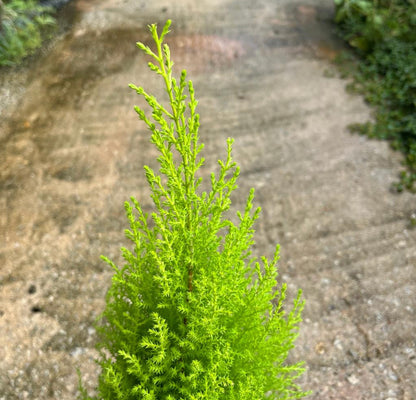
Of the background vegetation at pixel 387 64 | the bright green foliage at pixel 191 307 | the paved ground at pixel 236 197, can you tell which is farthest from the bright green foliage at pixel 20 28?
the bright green foliage at pixel 191 307

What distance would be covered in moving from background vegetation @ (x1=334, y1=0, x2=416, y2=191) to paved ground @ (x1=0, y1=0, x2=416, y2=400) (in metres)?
0.24

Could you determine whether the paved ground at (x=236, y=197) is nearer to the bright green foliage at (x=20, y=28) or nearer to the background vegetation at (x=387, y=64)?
the background vegetation at (x=387, y=64)

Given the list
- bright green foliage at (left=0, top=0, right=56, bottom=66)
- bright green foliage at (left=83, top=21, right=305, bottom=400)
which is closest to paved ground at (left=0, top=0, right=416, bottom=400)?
bright green foliage at (left=0, top=0, right=56, bottom=66)

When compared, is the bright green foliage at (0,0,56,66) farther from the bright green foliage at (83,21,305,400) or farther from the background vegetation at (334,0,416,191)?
the bright green foliage at (83,21,305,400)

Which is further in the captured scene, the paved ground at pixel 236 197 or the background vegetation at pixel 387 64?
the background vegetation at pixel 387 64

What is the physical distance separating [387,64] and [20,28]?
6594mm

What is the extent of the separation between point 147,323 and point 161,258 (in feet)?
1.32

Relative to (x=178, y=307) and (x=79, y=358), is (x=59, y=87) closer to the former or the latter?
(x=79, y=358)

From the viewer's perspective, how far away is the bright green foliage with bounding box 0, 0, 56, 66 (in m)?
6.64

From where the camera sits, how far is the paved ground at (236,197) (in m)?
3.47

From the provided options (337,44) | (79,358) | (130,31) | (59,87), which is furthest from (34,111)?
(337,44)

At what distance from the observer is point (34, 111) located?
579 cm

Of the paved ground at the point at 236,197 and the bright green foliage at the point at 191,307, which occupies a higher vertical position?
the bright green foliage at the point at 191,307

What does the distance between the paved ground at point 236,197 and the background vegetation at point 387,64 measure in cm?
24
